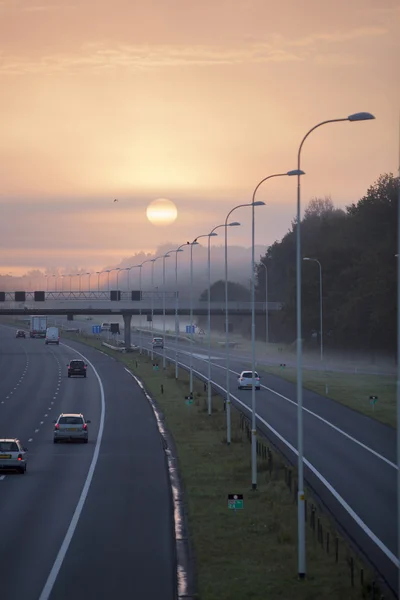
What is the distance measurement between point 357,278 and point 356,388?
41539 mm

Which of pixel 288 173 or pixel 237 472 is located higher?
pixel 288 173

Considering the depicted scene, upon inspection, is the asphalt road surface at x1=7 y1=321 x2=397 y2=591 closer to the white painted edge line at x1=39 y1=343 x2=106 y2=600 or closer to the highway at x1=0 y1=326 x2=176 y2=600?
the highway at x1=0 y1=326 x2=176 y2=600

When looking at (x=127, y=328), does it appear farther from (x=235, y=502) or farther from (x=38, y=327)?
(x=235, y=502)

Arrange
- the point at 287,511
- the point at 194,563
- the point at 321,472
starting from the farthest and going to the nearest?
1. the point at 321,472
2. the point at 287,511
3. the point at 194,563

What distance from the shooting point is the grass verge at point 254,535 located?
2200cm

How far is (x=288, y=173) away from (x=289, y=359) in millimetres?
98589

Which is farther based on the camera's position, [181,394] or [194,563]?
[181,394]

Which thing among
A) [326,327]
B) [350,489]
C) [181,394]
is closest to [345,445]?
[350,489]

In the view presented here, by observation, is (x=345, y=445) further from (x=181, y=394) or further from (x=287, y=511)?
(x=181, y=394)

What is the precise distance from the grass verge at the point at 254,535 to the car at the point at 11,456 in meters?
6.49

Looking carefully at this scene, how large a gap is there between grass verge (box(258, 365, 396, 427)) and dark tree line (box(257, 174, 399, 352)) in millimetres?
11736

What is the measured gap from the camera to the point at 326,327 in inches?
4855

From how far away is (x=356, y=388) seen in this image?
262 ft

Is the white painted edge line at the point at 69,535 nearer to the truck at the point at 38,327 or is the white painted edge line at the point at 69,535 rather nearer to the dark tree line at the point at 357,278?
the dark tree line at the point at 357,278
